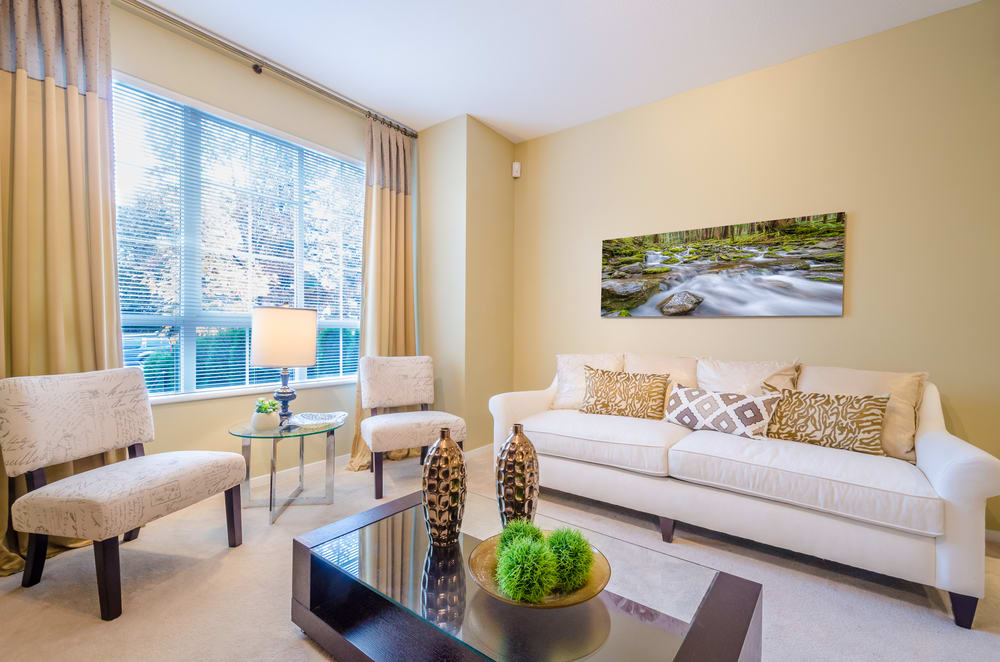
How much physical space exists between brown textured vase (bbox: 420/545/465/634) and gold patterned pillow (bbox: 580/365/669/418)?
5.36ft

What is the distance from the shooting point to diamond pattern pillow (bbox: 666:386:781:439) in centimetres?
236

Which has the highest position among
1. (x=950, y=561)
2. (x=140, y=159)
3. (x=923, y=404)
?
(x=140, y=159)

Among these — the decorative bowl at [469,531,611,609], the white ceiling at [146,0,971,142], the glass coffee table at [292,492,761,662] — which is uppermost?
the white ceiling at [146,0,971,142]

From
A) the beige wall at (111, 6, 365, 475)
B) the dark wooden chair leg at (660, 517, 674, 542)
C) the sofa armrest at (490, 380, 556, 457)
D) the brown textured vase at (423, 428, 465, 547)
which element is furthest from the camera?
the sofa armrest at (490, 380, 556, 457)

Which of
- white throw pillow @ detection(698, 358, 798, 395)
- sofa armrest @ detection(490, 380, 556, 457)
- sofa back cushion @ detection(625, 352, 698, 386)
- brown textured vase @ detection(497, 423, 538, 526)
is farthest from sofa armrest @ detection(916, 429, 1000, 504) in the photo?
sofa armrest @ detection(490, 380, 556, 457)

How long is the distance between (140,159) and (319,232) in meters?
1.12

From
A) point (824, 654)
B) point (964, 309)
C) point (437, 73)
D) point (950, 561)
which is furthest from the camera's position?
point (437, 73)

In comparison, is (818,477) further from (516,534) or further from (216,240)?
(216,240)

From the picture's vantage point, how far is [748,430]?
235cm

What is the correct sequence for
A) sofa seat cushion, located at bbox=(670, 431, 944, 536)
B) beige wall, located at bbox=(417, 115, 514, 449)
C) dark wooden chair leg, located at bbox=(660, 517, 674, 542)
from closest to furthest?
1. sofa seat cushion, located at bbox=(670, 431, 944, 536)
2. dark wooden chair leg, located at bbox=(660, 517, 674, 542)
3. beige wall, located at bbox=(417, 115, 514, 449)

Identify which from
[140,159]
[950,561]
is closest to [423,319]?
[140,159]

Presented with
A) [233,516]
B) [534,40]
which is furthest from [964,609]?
[534,40]

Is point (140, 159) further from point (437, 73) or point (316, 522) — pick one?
point (316, 522)

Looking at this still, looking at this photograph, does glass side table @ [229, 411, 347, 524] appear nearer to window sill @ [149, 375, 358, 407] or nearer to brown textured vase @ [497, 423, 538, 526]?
window sill @ [149, 375, 358, 407]
